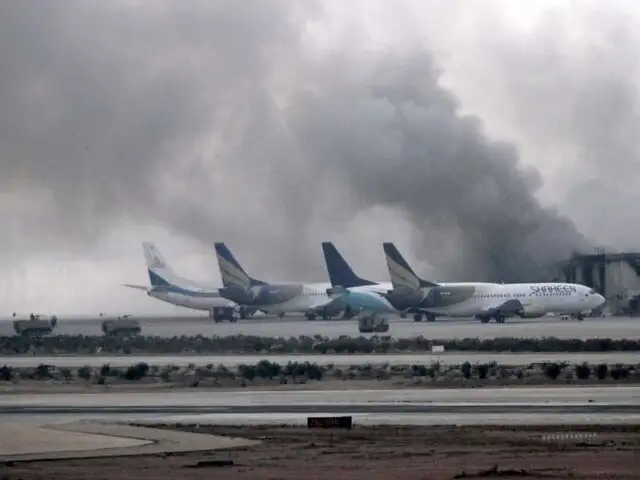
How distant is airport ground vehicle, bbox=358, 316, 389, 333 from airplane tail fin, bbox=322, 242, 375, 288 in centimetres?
4978

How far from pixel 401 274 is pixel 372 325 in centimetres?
3583

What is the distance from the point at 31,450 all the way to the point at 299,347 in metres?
67.0

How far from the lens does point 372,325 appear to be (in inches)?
5290

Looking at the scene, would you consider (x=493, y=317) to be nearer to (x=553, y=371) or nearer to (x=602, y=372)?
(x=553, y=371)

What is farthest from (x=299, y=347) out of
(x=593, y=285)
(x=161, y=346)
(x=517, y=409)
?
(x=593, y=285)

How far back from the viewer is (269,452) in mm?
34531

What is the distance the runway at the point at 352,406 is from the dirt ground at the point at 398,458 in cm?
420

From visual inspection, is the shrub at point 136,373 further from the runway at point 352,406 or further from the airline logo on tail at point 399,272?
the airline logo on tail at point 399,272

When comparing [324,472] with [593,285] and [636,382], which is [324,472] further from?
[593,285]

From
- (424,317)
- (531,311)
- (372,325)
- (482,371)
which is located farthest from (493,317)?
(482,371)

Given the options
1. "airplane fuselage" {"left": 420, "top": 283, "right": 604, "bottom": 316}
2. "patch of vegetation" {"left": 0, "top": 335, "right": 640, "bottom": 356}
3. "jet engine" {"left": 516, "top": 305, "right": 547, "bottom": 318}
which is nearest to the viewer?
"patch of vegetation" {"left": 0, "top": 335, "right": 640, "bottom": 356}

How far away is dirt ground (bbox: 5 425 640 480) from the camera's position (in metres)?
29.8

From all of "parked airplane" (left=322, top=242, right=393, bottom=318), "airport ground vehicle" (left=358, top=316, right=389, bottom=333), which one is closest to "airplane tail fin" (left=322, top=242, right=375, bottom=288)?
"parked airplane" (left=322, top=242, right=393, bottom=318)

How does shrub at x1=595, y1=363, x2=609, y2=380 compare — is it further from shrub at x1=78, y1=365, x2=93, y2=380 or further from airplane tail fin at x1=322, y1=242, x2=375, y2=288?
airplane tail fin at x1=322, y1=242, x2=375, y2=288
